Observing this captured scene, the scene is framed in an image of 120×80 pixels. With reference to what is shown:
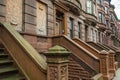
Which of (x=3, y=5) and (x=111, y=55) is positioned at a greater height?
(x=3, y=5)

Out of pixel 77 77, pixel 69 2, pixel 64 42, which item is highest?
pixel 69 2

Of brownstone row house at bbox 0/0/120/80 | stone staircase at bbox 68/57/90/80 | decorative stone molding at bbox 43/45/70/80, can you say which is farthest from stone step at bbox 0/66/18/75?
stone staircase at bbox 68/57/90/80

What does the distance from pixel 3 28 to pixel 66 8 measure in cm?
889

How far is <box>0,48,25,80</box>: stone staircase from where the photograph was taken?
6.29 metres

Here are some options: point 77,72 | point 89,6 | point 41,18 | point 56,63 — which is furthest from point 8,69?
point 89,6

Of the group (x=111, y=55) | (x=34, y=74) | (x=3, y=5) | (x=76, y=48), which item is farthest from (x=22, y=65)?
(x=111, y=55)

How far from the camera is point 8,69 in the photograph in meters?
6.59

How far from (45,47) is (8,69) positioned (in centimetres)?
590

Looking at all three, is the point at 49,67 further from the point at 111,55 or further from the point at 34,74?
the point at 111,55

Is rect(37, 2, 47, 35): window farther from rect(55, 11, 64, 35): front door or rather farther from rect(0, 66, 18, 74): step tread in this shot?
rect(0, 66, 18, 74): step tread

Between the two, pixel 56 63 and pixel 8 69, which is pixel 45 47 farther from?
pixel 56 63

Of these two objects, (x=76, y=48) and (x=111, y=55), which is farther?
(x=111, y=55)

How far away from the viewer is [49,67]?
582 centimetres

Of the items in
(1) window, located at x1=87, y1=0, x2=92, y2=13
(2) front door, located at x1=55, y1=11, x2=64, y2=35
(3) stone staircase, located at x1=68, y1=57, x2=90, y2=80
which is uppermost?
(1) window, located at x1=87, y1=0, x2=92, y2=13
